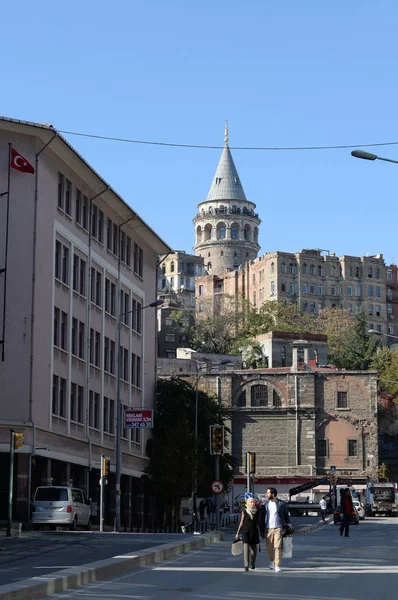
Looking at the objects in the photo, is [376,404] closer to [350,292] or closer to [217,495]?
[217,495]

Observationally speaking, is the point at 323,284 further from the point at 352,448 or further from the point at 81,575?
the point at 81,575

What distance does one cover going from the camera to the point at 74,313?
176ft

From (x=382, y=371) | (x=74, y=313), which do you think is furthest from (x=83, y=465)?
(x=382, y=371)

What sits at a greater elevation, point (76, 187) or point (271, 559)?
point (76, 187)

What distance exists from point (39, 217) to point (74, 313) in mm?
6416

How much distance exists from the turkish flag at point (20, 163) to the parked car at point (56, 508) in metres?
13.3

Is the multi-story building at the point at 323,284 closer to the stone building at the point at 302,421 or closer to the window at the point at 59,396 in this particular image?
the stone building at the point at 302,421

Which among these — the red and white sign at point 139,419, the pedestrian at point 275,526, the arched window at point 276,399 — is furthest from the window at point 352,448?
the pedestrian at point 275,526

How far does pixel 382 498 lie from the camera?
87500 mm

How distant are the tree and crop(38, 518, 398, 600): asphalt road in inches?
1249

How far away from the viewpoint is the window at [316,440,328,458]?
100500 mm

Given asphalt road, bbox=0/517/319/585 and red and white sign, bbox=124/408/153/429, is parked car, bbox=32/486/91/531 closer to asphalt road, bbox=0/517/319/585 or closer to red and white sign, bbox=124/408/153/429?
asphalt road, bbox=0/517/319/585

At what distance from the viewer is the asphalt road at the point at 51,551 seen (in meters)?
21.2

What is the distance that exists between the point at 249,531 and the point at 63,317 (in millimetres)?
30936
